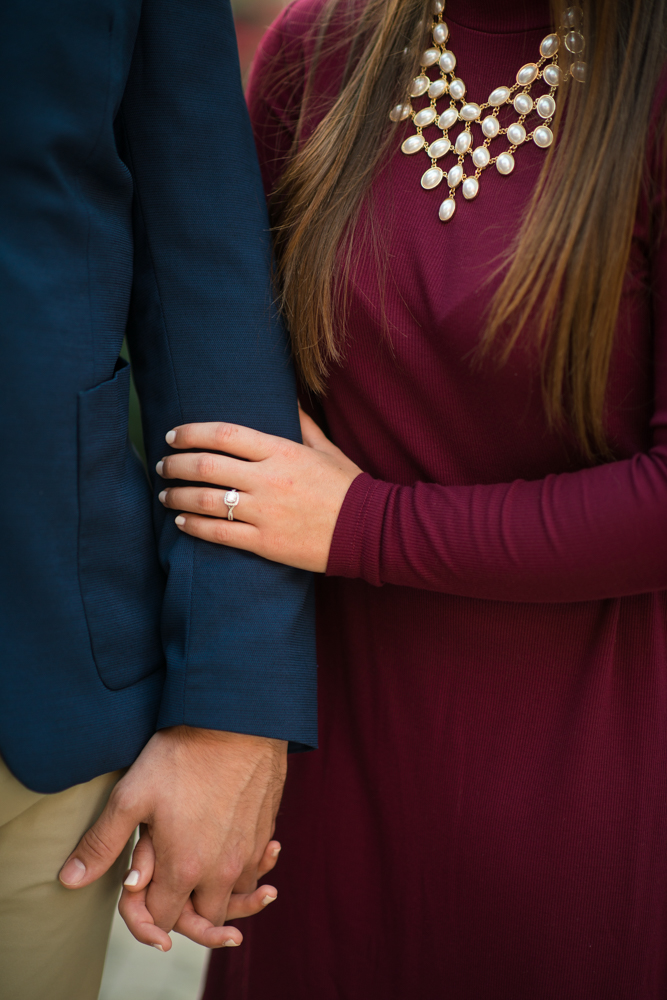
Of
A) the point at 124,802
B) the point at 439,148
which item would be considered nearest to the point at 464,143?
the point at 439,148

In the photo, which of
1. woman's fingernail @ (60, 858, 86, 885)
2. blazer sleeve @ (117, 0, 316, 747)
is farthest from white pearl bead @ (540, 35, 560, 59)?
woman's fingernail @ (60, 858, 86, 885)

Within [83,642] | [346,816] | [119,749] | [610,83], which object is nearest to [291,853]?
[346,816]

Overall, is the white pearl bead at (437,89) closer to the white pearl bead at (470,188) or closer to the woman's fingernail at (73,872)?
the white pearl bead at (470,188)

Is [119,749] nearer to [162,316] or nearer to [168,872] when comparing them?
[168,872]

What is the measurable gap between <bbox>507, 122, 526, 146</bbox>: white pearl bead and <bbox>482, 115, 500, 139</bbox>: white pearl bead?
0.07 feet

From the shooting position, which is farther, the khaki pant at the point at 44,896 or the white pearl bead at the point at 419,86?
the white pearl bead at the point at 419,86

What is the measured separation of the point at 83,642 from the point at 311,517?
0.31m

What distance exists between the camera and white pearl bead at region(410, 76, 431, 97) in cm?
106

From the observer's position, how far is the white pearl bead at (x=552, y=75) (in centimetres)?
98

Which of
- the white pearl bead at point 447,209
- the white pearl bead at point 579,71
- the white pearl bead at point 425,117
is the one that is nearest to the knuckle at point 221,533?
the white pearl bead at point 447,209

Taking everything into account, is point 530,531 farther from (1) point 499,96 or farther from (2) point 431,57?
(2) point 431,57

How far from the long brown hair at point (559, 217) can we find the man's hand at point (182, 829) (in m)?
0.50

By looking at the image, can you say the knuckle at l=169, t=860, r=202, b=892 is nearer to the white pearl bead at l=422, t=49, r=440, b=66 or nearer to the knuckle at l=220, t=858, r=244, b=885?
the knuckle at l=220, t=858, r=244, b=885

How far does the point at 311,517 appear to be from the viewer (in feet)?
3.13
